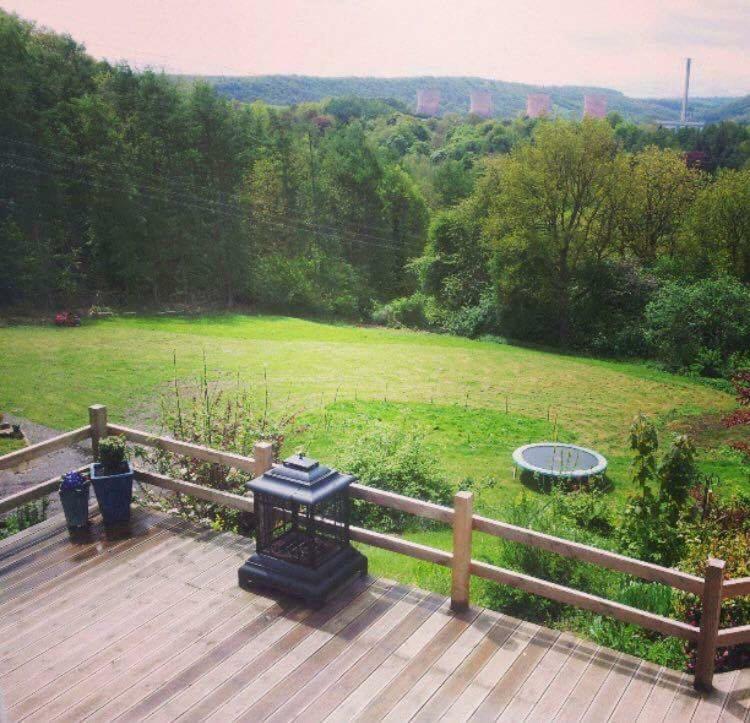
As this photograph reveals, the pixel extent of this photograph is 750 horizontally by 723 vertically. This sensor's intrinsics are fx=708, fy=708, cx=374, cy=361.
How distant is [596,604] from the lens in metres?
5.29

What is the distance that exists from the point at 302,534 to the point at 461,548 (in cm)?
139

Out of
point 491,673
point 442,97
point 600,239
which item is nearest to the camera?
point 491,673

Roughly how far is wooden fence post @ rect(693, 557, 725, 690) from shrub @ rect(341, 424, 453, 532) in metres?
5.42

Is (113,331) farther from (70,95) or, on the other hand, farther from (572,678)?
(572,678)

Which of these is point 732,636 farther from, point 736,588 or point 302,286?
point 302,286

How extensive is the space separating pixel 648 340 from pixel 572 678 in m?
24.3

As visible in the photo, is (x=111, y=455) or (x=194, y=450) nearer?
(x=194, y=450)

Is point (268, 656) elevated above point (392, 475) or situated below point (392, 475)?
above

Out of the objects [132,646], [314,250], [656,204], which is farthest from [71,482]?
[314,250]

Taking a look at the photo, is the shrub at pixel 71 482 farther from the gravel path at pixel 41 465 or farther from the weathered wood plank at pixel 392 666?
the gravel path at pixel 41 465

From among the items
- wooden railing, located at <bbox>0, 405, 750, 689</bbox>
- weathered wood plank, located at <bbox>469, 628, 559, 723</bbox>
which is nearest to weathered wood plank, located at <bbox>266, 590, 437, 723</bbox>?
wooden railing, located at <bbox>0, 405, 750, 689</bbox>

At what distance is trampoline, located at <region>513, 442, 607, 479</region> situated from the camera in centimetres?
1225

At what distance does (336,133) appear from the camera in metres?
56.2

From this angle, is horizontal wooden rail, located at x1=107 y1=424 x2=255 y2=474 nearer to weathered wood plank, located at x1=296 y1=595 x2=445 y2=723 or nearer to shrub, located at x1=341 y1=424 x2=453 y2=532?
weathered wood plank, located at x1=296 y1=595 x2=445 y2=723
